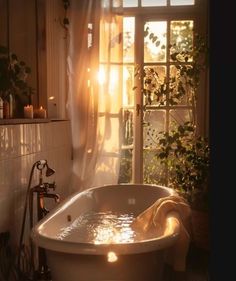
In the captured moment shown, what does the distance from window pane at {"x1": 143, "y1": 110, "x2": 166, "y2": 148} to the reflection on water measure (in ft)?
2.77

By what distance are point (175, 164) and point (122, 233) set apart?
105cm

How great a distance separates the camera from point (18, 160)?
2229mm

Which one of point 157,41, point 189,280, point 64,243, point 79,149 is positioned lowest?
point 189,280

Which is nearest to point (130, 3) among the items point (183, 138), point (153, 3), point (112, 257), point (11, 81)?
point (153, 3)

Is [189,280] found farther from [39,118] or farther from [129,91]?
[129,91]

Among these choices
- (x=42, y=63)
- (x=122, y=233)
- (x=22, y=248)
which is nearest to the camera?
(x=22, y=248)

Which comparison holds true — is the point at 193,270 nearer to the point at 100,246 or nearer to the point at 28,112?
the point at 100,246

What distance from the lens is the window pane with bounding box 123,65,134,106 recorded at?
3.38m

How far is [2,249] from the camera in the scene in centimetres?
197

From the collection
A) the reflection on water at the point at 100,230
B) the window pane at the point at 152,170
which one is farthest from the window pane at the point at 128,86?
the reflection on water at the point at 100,230

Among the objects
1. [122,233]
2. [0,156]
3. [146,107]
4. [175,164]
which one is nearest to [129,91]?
[146,107]

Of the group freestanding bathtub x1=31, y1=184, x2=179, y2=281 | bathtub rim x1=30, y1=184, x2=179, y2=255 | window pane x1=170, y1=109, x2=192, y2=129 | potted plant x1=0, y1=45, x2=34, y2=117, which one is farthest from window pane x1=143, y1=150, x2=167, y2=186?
bathtub rim x1=30, y1=184, x2=179, y2=255

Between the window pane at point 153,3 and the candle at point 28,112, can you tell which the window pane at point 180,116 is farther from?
the candle at point 28,112

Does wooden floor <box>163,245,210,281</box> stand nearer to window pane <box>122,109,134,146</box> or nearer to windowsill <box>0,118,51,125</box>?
window pane <box>122,109,134,146</box>
